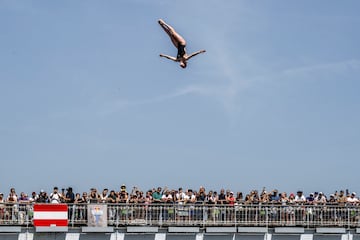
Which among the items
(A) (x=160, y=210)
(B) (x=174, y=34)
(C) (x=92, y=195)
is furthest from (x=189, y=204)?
(B) (x=174, y=34)

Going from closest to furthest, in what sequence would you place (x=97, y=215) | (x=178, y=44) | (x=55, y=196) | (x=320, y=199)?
1. (x=178, y=44)
2. (x=55, y=196)
3. (x=97, y=215)
4. (x=320, y=199)

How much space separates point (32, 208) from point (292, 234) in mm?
13115

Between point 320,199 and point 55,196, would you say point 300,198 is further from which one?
point 55,196

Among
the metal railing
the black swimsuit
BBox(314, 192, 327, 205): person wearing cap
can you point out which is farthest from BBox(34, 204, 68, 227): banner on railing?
BBox(314, 192, 327, 205): person wearing cap

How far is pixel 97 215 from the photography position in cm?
4325

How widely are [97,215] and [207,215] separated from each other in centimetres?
553

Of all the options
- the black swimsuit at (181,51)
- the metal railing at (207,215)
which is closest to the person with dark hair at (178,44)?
the black swimsuit at (181,51)

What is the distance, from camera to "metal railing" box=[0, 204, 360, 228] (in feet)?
141

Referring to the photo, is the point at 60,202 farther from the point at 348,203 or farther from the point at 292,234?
the point at 348,203

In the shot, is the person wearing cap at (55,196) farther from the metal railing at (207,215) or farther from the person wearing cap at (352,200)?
the person wearing cap at (352,200)

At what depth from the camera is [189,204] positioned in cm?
4422

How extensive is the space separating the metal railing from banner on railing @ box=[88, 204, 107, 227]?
8.5 inches

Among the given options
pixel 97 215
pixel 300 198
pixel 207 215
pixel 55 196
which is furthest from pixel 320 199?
pixel 55 196

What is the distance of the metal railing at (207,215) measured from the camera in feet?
141
